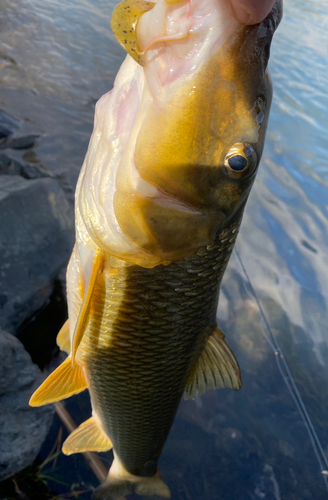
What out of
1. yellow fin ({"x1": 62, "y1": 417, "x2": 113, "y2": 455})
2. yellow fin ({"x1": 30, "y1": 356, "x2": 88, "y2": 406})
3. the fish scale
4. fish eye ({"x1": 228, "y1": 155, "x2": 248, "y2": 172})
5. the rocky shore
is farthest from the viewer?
the rocky shore

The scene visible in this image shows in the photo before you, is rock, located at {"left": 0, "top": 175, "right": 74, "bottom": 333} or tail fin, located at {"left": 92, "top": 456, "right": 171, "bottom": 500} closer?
tail fin, located at {"left": 92, "top": 456, "right": 171, "bottom": 500}

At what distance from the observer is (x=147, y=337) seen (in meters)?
1.50

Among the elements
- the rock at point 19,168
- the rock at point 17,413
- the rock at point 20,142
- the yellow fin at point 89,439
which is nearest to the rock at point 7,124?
the rock at point 20,142

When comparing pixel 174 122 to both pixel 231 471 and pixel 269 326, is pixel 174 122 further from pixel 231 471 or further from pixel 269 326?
pixel 269 326

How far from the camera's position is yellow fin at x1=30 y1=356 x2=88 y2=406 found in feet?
5.21

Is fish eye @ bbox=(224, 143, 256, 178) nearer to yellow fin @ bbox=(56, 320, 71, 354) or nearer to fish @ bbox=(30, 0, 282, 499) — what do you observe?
fish @ bbox=(30, 0, 282, 499)

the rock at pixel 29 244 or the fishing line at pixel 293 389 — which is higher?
the rock at pixel 29 244

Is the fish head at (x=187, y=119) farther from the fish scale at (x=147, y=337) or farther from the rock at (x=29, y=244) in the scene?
the rock at (x=29, y=244)

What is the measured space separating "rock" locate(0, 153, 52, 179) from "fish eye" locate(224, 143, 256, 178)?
4153mm

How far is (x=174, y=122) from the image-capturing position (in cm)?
94

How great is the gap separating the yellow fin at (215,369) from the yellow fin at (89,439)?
2.20 ft

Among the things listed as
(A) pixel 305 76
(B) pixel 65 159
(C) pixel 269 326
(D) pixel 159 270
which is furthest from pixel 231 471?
Result: (A) pixel 305 76

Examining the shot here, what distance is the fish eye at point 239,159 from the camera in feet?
3.24

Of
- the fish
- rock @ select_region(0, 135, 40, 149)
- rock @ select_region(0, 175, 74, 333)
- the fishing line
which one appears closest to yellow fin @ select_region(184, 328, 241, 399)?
the fish
